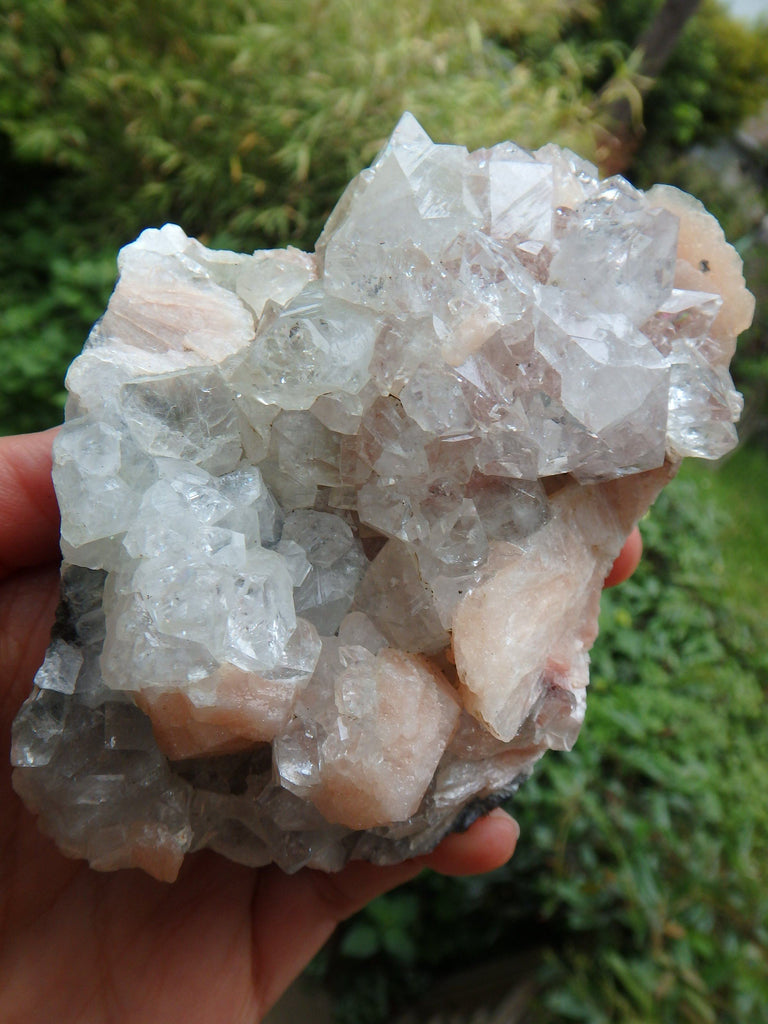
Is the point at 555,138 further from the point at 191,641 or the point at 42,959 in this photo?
the point at 42,959

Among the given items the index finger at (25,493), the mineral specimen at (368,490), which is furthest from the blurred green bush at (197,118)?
the mineral specimen at (368,490)

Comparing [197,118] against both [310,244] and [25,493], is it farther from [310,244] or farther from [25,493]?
[25,493]

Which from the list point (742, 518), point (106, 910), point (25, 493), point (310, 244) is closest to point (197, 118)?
point (310, 244)

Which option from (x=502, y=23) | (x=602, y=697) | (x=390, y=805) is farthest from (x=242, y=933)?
(x=502, y=23)

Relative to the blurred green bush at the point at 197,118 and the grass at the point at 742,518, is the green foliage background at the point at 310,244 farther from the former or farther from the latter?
the grass at the point at 742,518

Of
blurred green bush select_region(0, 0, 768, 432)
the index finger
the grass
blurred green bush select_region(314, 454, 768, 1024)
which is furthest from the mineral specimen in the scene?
the grass

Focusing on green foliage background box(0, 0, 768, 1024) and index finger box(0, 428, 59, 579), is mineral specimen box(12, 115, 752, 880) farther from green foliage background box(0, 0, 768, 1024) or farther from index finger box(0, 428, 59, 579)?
green foliage background box(0, 0, 768, 1024)
